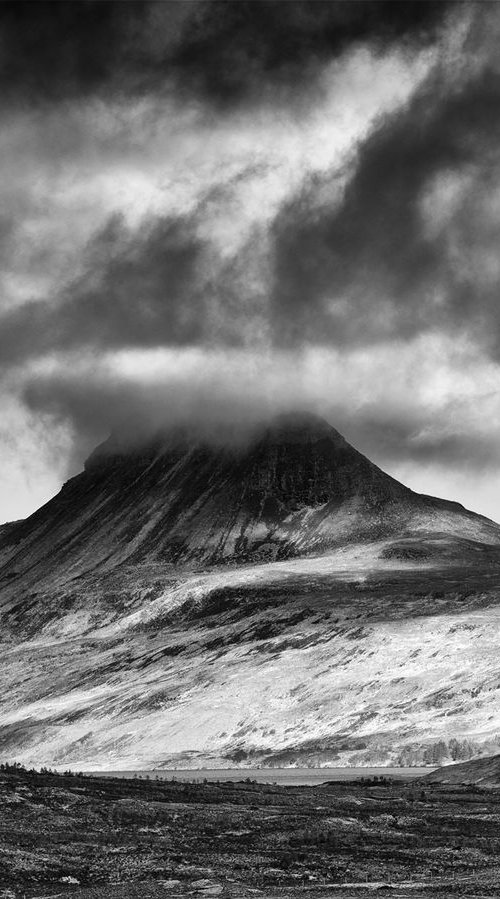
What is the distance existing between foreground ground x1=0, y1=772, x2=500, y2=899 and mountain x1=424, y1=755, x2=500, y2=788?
22.7 m

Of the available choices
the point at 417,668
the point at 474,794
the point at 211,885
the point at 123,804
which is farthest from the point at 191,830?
the point at 417,668

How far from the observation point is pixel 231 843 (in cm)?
5084

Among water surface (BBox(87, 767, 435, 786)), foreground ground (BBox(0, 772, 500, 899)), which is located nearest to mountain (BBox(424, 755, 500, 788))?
water surface (BBox(87, 767, 435, 786))

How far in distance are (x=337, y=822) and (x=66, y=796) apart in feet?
46.4

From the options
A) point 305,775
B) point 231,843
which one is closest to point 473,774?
point 305,775

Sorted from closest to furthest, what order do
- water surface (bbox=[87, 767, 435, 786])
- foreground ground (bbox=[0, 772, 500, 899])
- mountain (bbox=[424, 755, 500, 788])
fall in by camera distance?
1. foreground ground (bbox=[0, 772, 500, 899])
2. mountain (bbox=[424, 755, 500, 788])
3. water surface (bbox=[87, 767, 435, 786])

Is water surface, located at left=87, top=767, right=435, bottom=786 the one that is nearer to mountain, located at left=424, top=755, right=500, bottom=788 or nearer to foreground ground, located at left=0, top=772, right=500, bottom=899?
mountain, located at left=424, top=755, right=500, bottom=788

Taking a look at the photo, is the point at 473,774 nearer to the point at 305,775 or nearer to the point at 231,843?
the point at 305,775

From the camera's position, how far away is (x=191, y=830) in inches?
2131

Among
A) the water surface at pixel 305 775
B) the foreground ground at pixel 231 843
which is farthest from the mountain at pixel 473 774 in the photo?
the foreground ground at pixel 231 843

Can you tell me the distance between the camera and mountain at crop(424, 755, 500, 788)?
9500cm

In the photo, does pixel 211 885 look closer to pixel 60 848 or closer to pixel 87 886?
pixel 87 886

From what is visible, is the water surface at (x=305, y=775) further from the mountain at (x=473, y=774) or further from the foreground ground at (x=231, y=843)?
the foreground ground at (x=231, y=843)

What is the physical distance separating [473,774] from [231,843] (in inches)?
2122
